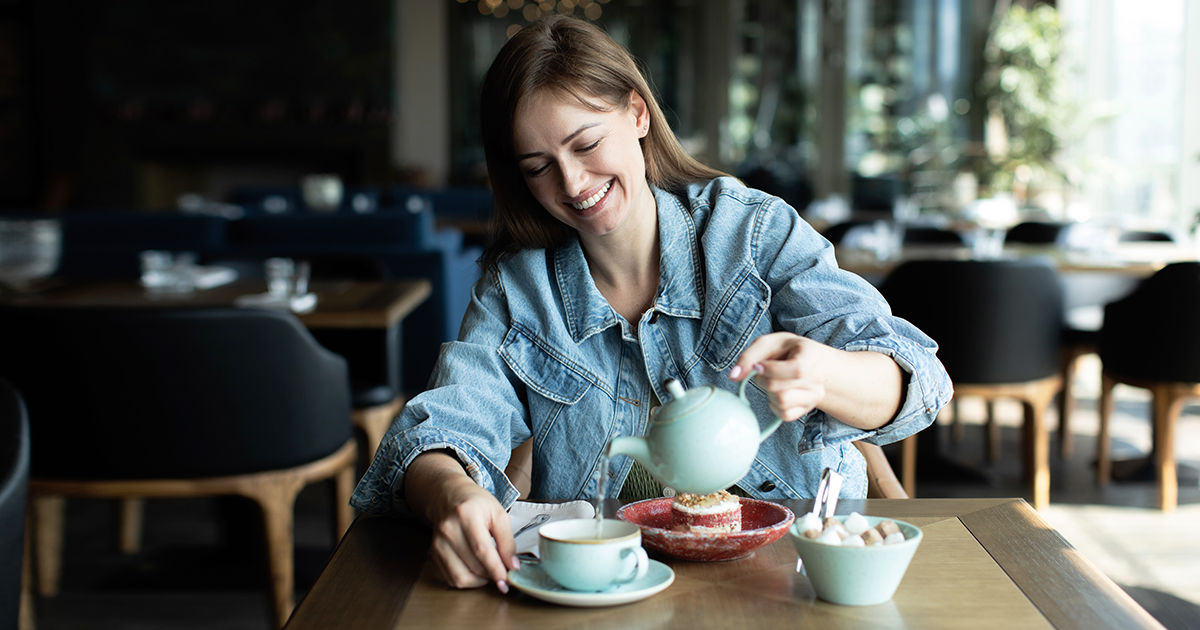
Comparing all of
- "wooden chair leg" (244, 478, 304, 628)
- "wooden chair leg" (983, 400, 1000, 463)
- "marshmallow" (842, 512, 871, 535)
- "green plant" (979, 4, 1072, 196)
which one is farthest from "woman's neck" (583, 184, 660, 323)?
"green plant" (979, 4, 1072, 196)

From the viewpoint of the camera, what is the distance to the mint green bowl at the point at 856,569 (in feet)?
2.77

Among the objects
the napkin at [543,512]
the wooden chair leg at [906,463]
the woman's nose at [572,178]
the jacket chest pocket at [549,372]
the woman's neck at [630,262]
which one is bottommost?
the wooden chair leg at [906,463]

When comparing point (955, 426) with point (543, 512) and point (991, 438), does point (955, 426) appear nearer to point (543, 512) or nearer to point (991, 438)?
point (991, 438)

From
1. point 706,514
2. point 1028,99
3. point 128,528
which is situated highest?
point 1028,99

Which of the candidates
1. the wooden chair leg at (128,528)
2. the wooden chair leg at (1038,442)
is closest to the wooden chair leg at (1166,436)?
the wooden chair leg at (1038,442)

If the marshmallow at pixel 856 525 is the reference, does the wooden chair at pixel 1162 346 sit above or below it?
below

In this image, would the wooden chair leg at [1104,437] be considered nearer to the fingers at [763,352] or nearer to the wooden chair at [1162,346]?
the wooden chair at [1162,346]

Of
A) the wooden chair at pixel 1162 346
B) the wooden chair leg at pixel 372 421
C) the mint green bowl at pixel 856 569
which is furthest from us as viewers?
the wooden chair at pixel 1162 346

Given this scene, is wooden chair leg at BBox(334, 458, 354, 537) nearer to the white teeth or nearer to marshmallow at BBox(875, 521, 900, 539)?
the white teeth

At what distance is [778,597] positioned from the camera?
90 centimetres

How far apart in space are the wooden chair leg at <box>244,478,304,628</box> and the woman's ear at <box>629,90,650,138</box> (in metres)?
1.20

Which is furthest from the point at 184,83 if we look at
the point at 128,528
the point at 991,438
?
the point at 991,438

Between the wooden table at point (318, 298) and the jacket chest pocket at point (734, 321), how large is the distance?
134cm

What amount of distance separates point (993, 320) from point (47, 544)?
251cm
